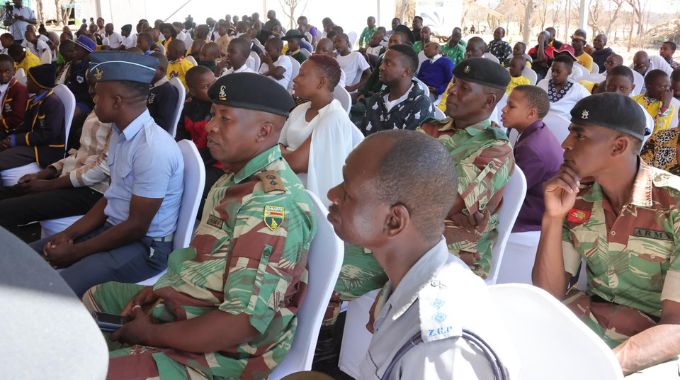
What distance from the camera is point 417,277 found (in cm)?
120

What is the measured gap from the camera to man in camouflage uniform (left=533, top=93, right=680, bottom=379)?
71.3 inches

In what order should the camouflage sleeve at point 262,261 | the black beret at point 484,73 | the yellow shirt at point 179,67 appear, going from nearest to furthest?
the camouflage sleeve at point 262,261
the black beret at point 484,73
the yellow shirt at point 179,67

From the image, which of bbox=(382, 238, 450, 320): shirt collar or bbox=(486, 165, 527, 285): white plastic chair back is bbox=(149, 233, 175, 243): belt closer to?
bbox=(486, 165, 527, 285): white plastic chair back

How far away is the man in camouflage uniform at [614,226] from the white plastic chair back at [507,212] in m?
0.38

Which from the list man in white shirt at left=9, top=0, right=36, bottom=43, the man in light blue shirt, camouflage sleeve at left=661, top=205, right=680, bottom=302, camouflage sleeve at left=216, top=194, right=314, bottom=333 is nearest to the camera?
camouflage sleeve at left=216, top=194, right=314, bottom=333

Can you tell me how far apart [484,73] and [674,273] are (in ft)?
4.85

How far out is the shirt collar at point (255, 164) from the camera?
6.08 ft

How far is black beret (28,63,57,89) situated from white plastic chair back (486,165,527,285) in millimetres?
3952

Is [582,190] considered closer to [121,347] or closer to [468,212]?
[468,212]

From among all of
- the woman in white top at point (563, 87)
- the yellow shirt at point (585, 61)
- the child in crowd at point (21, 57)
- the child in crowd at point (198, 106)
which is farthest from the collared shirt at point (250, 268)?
the yellow shirt at point (585, 61)

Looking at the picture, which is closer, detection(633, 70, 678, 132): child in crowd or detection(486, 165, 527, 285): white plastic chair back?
detection(486, 165, 527, 285): white plastic chair back

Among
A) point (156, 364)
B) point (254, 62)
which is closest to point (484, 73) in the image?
point (156, 364)

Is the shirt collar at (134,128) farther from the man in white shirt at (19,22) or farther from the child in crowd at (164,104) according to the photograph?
the man in white shirt at (19,22)

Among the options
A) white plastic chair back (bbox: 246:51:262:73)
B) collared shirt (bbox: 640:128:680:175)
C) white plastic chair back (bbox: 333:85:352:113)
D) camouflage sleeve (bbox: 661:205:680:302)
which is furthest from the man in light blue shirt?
white plastic chair back (bbox: 246:51:262:73)
